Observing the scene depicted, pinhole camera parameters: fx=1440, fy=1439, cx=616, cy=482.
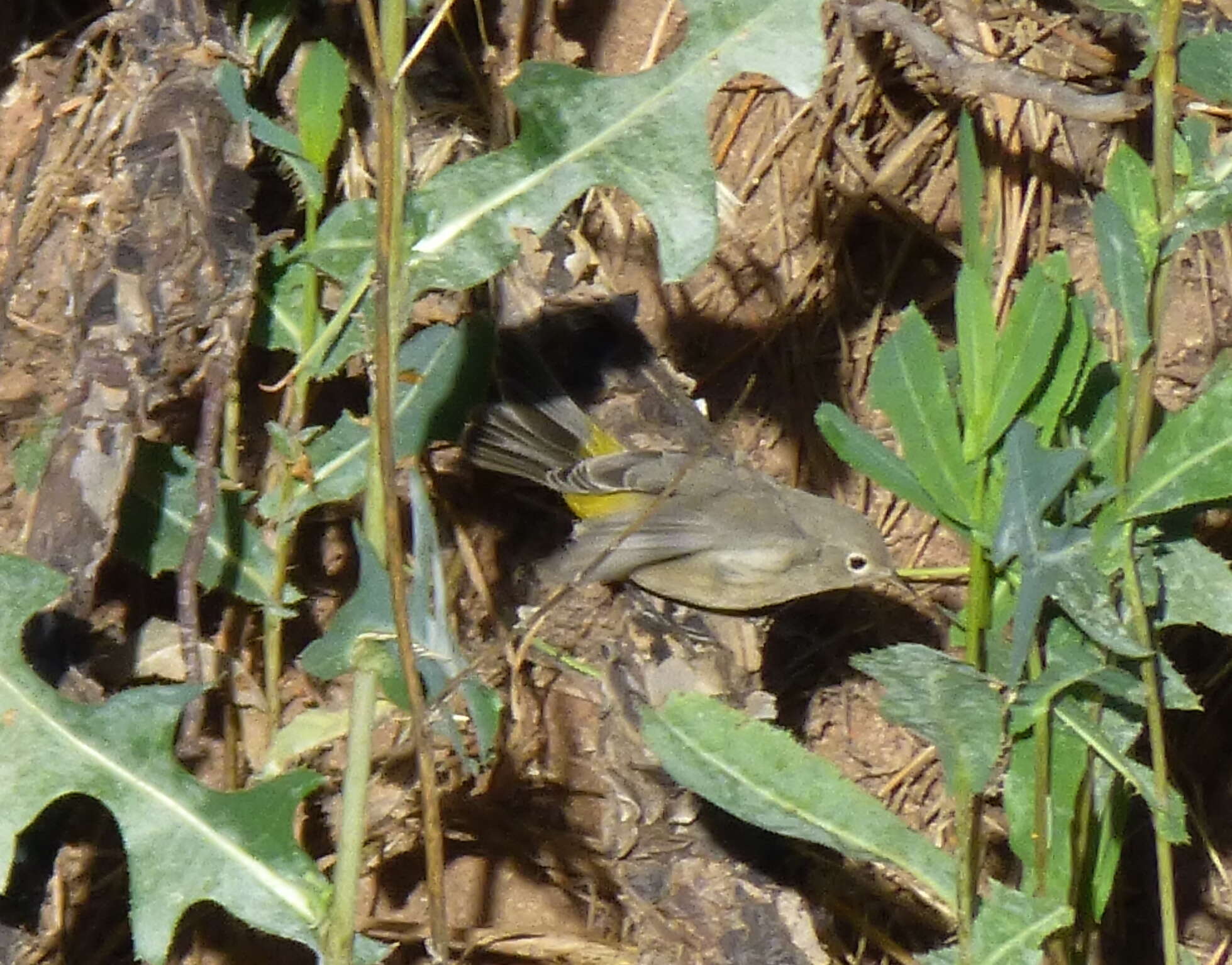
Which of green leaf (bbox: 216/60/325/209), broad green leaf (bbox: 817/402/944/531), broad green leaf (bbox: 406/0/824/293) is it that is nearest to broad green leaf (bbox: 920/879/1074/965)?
broad green leaf (bbox: 817/402/944/531)

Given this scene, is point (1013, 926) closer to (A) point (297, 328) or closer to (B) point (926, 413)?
(B) point (926, 413)

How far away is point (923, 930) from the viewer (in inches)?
114

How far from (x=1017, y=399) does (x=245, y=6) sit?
54.6 inches

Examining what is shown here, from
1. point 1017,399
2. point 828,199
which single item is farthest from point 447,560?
point 1017,399

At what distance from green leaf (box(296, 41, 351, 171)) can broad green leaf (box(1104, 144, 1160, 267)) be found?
1.16 m

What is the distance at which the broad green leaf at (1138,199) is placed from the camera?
1.84 metres

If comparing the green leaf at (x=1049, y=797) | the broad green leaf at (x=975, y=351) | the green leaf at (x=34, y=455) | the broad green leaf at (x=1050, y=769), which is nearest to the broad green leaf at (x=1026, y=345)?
the broad green leaf at (x=975, y=351)

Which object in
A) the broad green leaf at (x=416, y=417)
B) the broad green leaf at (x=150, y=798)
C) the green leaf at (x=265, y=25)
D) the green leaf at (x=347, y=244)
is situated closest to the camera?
the broad green leaf at (x=150, y=798)

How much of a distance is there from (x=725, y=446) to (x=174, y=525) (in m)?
1.21

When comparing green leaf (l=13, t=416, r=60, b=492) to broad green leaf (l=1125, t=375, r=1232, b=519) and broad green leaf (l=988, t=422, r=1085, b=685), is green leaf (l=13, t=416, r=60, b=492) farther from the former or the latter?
broad green leaf (l=1125, t=375, r=1232, b=519)

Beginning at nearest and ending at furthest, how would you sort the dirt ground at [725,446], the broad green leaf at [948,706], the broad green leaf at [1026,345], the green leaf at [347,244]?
the broad green leaf at [948,706] → the broad green leaf at [1026,345] → the green leaf at [347,244] → the dirt ground at [725,446]

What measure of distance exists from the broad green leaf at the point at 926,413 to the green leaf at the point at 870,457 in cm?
6

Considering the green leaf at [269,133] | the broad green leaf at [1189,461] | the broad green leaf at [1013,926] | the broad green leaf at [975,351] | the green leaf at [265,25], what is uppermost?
the green leaf at [265,25]

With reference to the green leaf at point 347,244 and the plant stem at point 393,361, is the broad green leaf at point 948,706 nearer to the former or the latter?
the plant stem at point 393,361
